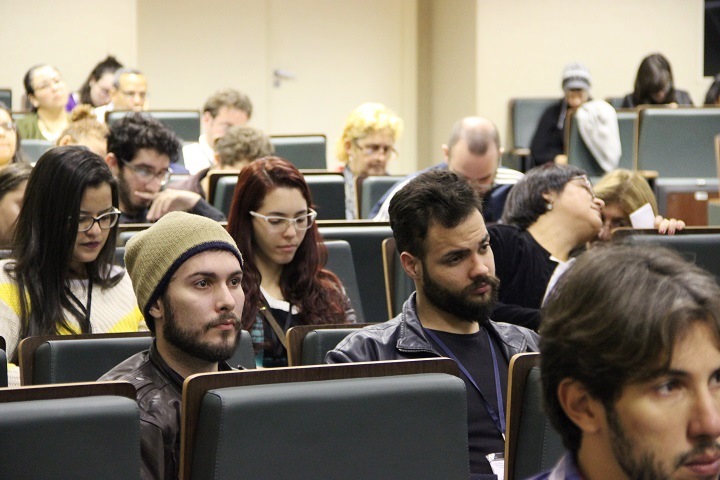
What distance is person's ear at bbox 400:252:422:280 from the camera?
8.76 ft

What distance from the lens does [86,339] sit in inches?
95.1

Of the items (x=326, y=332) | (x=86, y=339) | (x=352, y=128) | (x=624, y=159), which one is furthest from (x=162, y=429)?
(x=624, y=159)

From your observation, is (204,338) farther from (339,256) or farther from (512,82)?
(512,82)

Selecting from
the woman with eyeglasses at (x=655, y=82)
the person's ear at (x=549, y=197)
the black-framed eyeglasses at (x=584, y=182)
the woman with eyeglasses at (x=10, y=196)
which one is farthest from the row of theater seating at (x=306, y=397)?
the woman with eyeglasses at (x=655, y=82)

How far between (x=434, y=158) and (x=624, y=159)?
2.56 m

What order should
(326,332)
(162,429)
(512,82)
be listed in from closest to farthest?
1. (162,429)
2. (326,332)
3. (512,82)

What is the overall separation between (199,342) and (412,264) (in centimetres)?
63

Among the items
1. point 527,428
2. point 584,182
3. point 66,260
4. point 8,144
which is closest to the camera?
point 527,428

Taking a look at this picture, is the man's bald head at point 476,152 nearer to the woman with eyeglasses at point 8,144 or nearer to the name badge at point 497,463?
the woman with eyeglasses at point 8,144

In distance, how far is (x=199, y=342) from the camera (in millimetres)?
2232

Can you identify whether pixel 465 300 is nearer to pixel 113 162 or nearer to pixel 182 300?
pixel 182 300

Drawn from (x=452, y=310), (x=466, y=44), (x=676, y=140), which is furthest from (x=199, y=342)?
(x=466, y=44)

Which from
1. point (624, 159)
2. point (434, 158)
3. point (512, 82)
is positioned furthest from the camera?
point (434, 158)

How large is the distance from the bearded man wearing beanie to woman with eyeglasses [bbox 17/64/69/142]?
5.21 m
